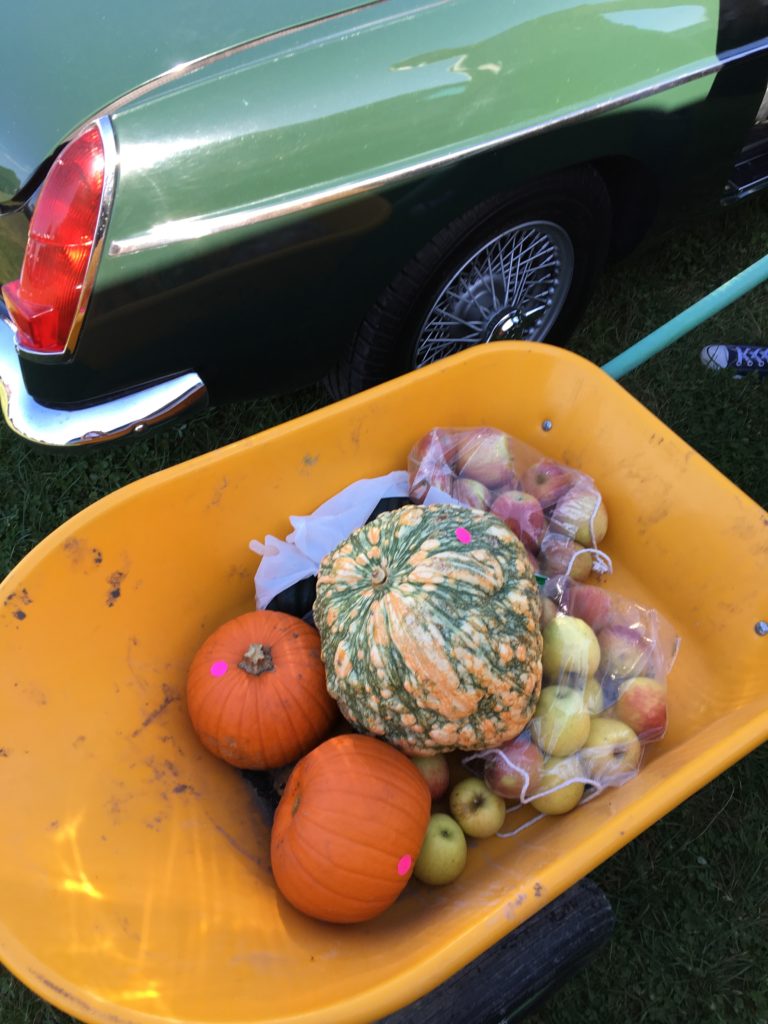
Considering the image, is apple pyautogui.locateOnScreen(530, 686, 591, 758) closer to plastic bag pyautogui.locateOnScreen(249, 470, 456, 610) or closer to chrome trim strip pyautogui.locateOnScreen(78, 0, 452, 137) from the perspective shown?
plastic bag pyautogui.locateOnScreen(249, 470, 456, 610)

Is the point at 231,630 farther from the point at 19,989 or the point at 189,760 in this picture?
the point at 19,989

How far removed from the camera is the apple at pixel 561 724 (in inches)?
66.9

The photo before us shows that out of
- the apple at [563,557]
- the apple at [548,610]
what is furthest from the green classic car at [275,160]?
the apple at [548,610]

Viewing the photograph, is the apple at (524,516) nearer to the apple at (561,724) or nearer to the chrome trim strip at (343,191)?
the apple at (561,724)

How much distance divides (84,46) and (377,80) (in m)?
0.75

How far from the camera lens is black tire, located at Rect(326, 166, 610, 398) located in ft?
7.42

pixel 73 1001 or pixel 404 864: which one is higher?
pixel 73 1001

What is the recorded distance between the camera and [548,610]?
1900 mm

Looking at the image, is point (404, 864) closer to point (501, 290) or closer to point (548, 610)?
point (548, 610)

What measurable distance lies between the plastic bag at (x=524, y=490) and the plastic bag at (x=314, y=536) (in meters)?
0.08

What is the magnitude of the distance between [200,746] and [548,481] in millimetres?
1101

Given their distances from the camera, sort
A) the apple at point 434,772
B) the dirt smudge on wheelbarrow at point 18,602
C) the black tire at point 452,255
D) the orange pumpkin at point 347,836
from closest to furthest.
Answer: the orange pumpkin at point 347,836
the dirt smudge on wheelbarrow at point 18,602
the apple at point 434,772
the black tire at point 452,255

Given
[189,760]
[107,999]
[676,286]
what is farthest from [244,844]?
[676,286]

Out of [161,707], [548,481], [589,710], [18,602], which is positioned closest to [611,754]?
[589,710]
